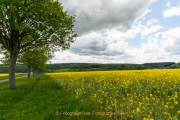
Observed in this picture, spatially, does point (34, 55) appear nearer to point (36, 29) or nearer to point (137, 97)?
point (36, 29)

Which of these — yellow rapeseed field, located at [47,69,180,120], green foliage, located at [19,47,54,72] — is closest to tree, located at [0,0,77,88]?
green foliage, located at [19,47,54,72]

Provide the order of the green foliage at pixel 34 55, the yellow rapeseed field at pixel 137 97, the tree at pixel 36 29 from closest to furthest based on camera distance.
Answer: the yellow rapeseed field at pixel 137 97 < the tree at pixel 36 29 < the green foliage at pixel 34 55

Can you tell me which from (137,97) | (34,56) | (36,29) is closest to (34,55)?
(34,56)

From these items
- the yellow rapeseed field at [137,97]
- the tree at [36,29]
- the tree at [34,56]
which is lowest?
the yellow rapeseed field at [137,97]

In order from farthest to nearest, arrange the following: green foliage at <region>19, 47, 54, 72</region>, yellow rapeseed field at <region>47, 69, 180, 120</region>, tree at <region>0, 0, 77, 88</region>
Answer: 1. green foliage at <region>19, 47, 54, 72</region>
2. tree at <region>0, 0, 77, 88</region>
3. yellow rapeseed field at <region>47, 69, 180, 120</region>

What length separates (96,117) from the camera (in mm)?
4043

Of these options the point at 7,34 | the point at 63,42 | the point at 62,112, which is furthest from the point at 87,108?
the point at 7,34

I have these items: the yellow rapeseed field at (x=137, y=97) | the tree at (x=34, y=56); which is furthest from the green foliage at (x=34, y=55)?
the yellow rapeseed field at (x=137, y=97)

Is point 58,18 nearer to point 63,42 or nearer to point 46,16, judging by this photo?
point 46,16

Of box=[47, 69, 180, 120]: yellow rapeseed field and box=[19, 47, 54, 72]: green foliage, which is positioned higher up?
box=[19, 47, 54, 72]: green foliage

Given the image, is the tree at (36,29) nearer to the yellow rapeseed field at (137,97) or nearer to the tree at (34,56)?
the tree at (34,56)

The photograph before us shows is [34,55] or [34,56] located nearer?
[34,55]

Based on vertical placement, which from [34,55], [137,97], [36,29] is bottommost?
[137,97]

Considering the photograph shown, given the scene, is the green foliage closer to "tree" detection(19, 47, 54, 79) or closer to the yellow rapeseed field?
"tree" detection(19, 47, 54, 79)
